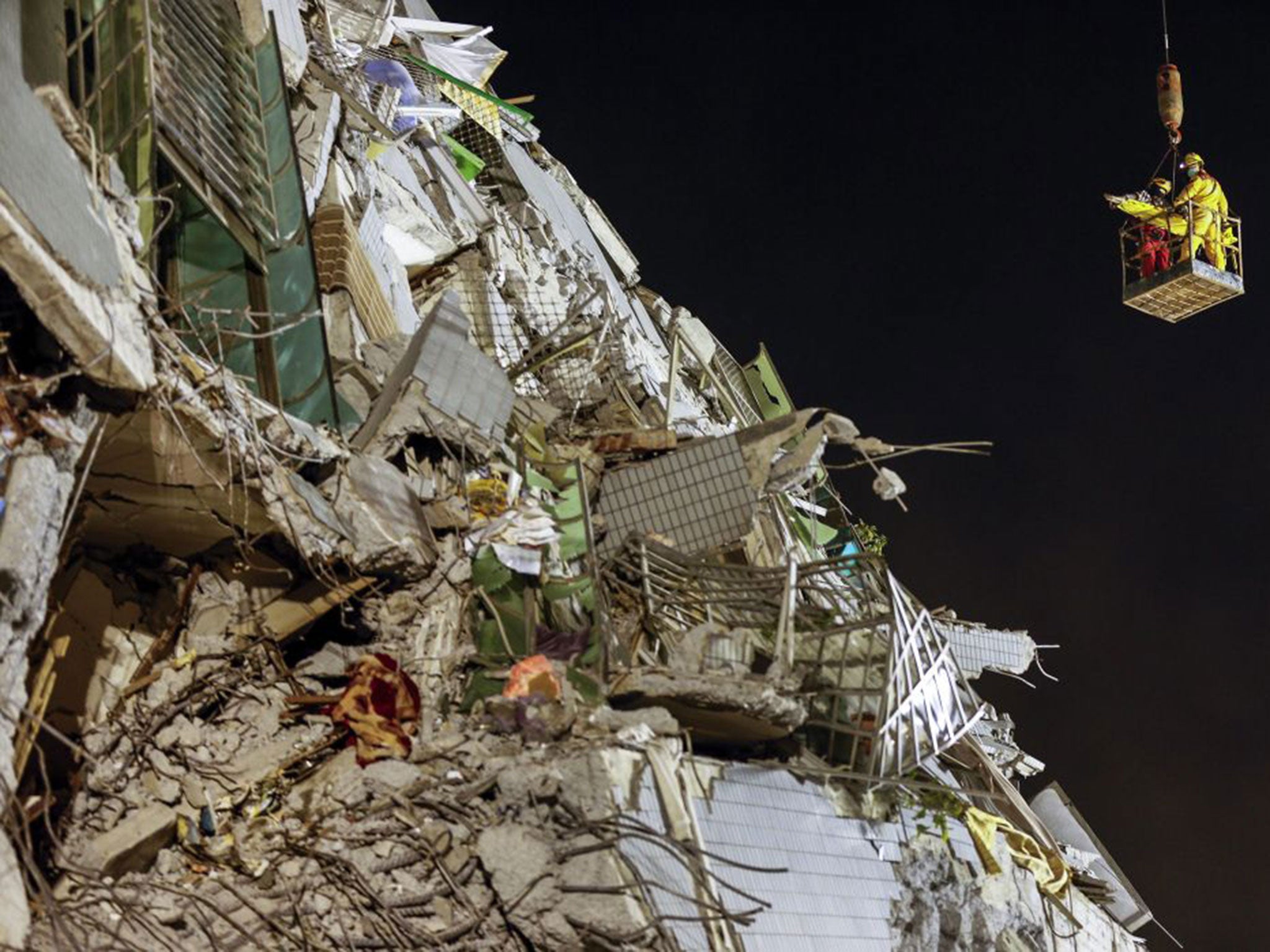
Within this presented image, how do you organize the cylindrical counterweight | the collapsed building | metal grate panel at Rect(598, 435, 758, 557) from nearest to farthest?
the collapsed building < metal grate panel at Rect(598, 435, 758, 557) < the cylindrical counterweight

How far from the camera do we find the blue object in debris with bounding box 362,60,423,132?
16375mm

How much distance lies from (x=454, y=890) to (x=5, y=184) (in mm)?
3614

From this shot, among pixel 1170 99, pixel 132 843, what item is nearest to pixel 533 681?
pixel 132 843

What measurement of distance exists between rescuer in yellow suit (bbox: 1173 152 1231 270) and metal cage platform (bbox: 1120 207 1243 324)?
0.16 feet

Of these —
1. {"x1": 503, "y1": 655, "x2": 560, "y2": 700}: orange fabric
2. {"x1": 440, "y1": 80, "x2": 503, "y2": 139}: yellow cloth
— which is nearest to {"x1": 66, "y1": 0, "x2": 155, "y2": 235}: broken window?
{"x1": 503, "y1": 655, "x2": 560, "y2": 700}: orange fabric

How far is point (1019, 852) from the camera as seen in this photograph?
11398 millimetres

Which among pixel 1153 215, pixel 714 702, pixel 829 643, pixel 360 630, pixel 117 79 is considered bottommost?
pixel 829 643

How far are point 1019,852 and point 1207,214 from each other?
740cm

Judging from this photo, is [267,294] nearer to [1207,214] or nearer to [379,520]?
[379,520]

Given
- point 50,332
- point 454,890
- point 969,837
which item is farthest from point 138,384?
point 969,837

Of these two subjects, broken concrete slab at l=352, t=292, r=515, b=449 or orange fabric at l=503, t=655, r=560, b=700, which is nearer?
orange fabric at l=503, t=655, r=560, b=700

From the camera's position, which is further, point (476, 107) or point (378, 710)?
point (476, 107)

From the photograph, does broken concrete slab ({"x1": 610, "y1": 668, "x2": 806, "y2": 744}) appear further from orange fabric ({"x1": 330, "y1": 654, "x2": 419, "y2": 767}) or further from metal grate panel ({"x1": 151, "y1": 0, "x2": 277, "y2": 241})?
metal grate panel ({"x1": 151, "y1": 0, "x2": 277, "y2": 241})

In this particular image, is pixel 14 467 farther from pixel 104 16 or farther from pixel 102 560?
pixel 104 16
